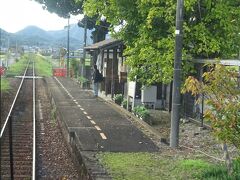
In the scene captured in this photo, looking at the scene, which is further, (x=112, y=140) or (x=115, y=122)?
(x=115, y=122)

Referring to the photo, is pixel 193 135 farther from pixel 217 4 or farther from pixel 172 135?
pixel 217 4

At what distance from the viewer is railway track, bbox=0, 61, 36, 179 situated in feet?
38.5

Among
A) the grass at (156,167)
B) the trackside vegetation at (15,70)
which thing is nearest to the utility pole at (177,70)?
the grass at (156,167)

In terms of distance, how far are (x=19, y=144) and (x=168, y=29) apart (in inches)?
234

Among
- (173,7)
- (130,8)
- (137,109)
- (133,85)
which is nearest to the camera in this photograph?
(173,7)

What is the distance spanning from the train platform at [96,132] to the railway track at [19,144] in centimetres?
114

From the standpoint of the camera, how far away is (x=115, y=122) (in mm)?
18391

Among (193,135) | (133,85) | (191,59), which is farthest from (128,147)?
(133,85)

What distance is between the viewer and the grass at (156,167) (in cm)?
1041

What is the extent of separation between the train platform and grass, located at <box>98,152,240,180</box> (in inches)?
15.2

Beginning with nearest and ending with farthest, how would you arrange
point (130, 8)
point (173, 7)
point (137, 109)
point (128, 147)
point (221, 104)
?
point (221, 104) → point (128, 147) → point (173, 7) → point (130, 8) → point (137, 109)

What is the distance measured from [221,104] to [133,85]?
46.4 ft

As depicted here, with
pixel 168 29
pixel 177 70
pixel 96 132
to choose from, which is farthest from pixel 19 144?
pixel 168 29

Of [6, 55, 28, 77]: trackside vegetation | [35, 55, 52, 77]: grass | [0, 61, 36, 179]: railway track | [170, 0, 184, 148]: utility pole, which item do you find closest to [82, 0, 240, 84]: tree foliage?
[170, 0, 184, 148]: utility pole
